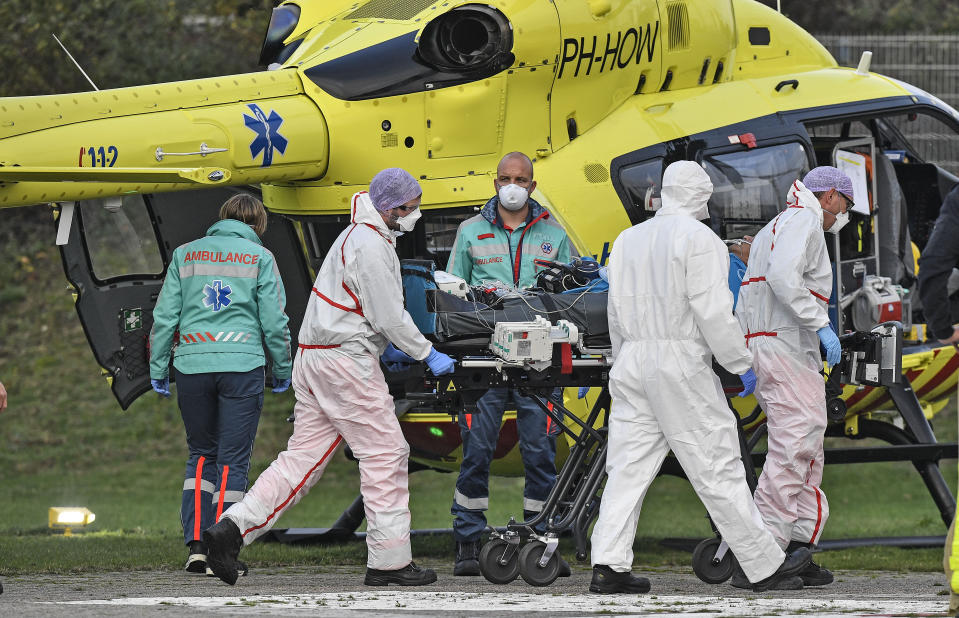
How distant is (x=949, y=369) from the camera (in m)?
10.2

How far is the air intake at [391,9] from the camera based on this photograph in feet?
27.5

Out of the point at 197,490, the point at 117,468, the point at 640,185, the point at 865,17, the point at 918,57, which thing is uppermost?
the point at 865,17

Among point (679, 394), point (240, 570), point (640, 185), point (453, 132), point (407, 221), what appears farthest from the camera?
point (640, 185)

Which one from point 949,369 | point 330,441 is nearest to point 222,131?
point 330,441

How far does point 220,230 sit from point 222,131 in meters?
0.51

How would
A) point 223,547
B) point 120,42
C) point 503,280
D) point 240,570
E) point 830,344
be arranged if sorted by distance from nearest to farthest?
point 223,547
point 240,570
point 830,344
point 503,280
point 120,42

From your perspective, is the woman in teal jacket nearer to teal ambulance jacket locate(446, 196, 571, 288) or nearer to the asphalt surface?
the asphalt surface

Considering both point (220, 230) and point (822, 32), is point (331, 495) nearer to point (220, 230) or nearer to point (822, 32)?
point (220, 230)

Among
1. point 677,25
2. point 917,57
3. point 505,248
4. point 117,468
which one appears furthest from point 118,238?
point 917,57

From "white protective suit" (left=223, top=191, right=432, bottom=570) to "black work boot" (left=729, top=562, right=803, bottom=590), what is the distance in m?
1.45

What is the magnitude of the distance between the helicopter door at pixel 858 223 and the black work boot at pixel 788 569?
286 cm

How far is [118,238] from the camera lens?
8.70m

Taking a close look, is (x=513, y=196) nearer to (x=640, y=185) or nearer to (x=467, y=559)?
(x=640, y=185)

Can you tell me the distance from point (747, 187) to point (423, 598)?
12.5 feet
